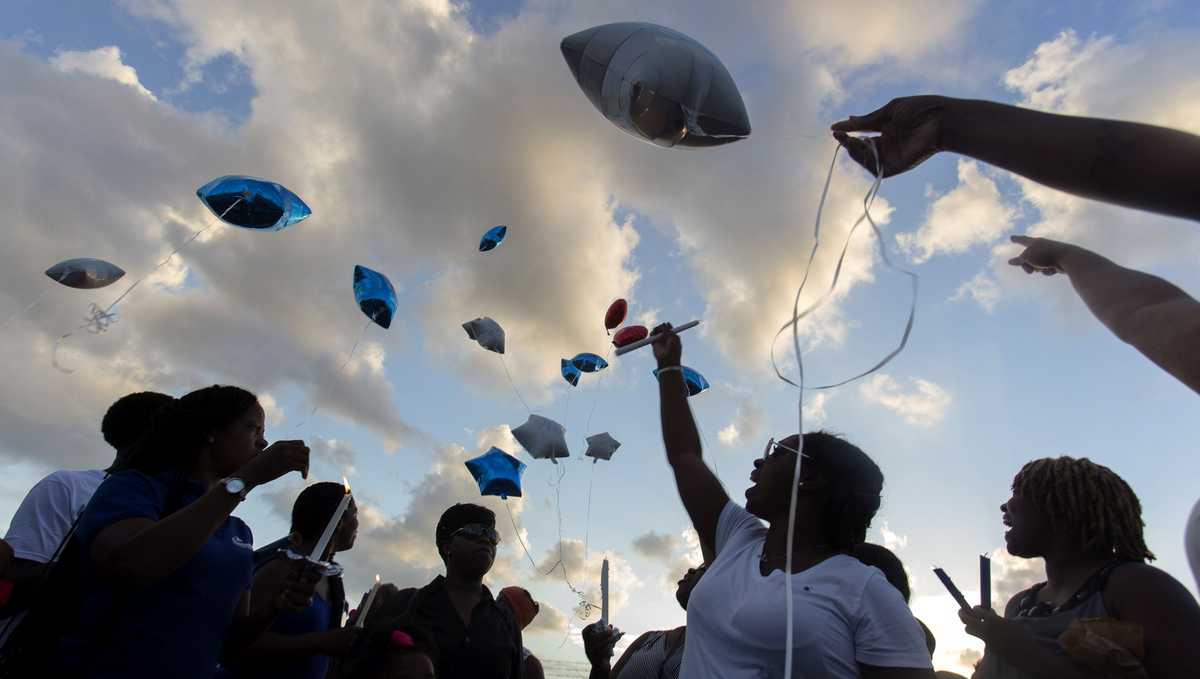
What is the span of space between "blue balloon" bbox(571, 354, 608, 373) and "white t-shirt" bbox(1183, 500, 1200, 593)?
9.59 meters

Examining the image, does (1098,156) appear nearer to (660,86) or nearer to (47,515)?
(660,86)

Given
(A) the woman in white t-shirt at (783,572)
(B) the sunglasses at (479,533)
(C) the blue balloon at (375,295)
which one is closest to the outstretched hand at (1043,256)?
(A) the woman in white t-shirt at (783,572)

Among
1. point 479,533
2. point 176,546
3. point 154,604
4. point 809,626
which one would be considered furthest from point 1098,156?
point 479,533

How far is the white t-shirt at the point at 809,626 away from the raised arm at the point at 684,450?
0.40m

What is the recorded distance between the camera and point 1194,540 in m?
1.31

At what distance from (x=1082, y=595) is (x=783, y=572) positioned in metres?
1.05

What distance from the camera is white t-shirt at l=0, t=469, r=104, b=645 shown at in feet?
10.2

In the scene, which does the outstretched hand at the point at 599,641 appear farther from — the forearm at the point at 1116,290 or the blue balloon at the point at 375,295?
the blue balloon at the point at 375,295

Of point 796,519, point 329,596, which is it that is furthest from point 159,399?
point 796,519

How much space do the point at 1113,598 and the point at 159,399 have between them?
3.88 m

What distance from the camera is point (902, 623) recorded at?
2090mm

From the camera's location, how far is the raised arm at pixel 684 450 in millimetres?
2732

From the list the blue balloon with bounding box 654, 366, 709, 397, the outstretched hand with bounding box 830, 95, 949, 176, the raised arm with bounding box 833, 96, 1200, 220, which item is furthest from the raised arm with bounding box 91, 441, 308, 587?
the blue balloon with bounding box 654, 366, 709, 397

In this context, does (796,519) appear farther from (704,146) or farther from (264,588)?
(704,146)
